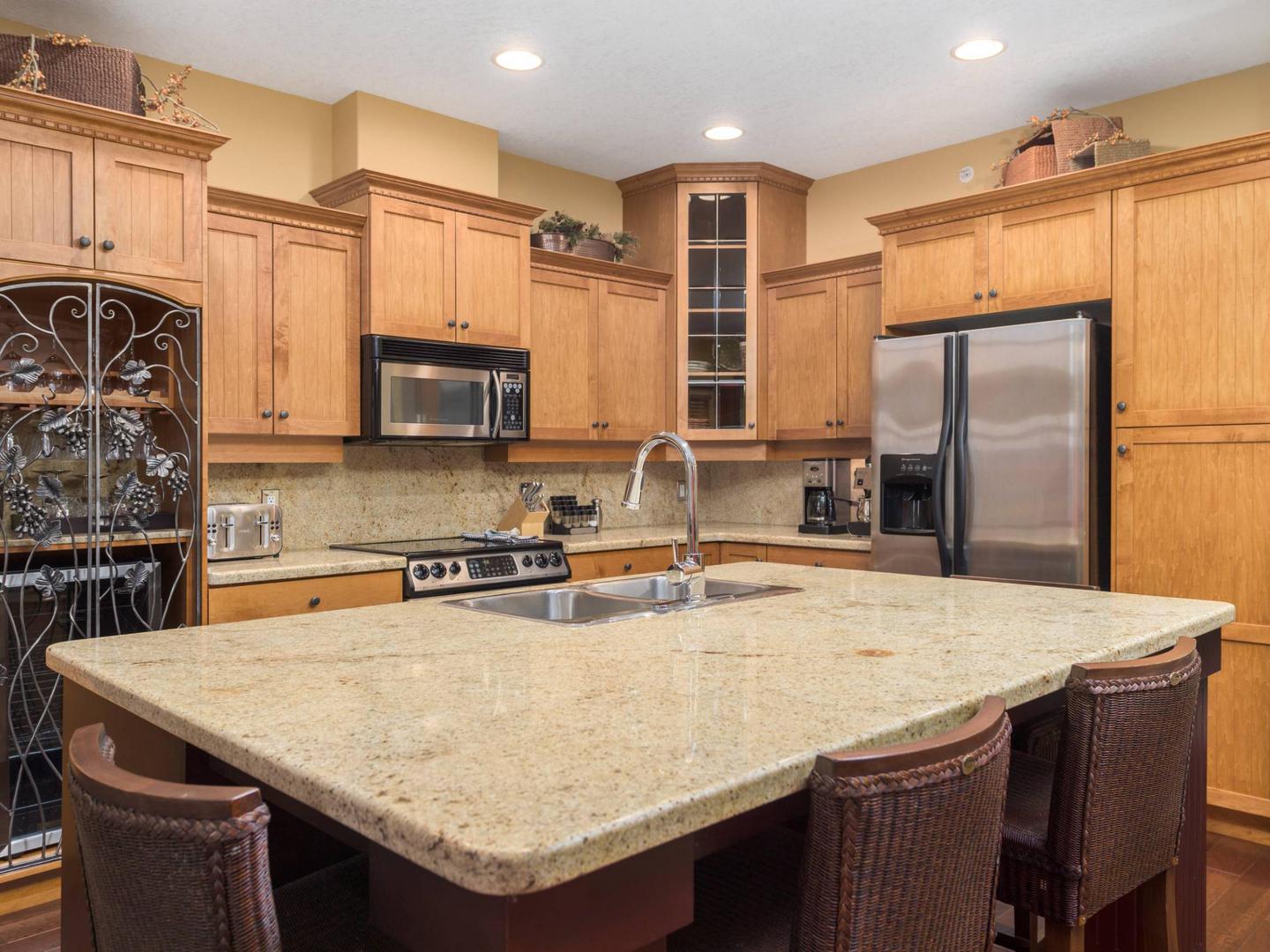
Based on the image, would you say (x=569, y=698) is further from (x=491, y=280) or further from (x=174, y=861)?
(x=491, y=280)

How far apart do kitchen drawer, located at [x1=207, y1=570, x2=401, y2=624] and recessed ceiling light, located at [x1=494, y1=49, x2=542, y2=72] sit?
2.00m

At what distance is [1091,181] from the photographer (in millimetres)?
3518

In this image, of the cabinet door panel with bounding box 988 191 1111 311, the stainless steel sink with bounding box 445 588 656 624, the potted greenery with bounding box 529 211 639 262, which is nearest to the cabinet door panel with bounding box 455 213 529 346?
the potted greenery with bounding box 529 211 639 262

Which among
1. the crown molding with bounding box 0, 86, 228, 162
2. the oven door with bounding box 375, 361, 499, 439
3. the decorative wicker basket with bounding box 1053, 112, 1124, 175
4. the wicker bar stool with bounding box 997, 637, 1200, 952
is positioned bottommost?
the wicker bar stool with bounding box 997, 637, 1200, 952

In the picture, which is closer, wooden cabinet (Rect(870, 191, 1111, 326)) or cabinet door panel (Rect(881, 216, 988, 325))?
wooden cabinet (Rect(870, 191, 1111, 326))

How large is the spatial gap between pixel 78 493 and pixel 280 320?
0.93 meters

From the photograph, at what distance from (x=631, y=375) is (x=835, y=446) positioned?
111cm

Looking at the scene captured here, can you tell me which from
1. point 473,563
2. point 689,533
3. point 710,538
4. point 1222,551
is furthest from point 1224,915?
point 473,563

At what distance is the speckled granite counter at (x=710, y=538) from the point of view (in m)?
4.16

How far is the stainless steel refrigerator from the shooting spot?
341 centimetres

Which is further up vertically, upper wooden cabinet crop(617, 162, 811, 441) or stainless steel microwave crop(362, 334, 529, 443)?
upper wooden cabinet crop(617, 162, 811, 441)

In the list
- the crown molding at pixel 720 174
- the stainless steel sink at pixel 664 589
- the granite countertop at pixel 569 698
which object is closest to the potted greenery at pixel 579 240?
the crown molding at pixel 720 174

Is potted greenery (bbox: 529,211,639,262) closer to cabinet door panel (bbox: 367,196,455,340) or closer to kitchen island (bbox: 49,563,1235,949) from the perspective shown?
cabinet door panel (bbox: 367,196,455,340)

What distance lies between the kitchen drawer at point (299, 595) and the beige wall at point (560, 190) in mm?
2174
